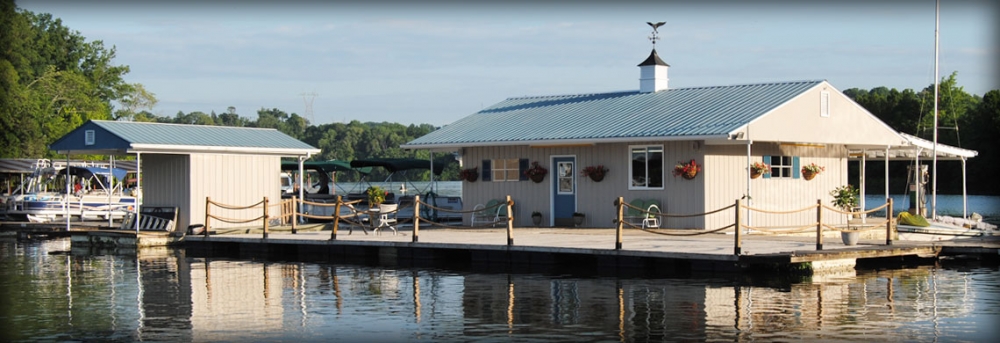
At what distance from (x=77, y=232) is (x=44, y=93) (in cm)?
4654

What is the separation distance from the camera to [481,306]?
17844 millimetres

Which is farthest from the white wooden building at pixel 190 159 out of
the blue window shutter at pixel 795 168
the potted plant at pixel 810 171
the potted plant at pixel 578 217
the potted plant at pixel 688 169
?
the potted plant at pixel 810 171

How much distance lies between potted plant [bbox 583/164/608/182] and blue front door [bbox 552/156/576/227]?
0.73 meters

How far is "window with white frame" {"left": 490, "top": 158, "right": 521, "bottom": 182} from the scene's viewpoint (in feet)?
98.5

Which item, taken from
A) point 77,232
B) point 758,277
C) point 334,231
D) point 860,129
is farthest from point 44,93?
point 758,277

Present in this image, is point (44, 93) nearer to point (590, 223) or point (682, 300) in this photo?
point (590, 223)

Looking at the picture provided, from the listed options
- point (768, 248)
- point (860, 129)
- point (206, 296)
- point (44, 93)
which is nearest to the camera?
point (206, 296)

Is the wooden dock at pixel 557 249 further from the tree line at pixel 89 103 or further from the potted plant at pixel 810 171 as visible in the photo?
the tree line at pixel 89 103

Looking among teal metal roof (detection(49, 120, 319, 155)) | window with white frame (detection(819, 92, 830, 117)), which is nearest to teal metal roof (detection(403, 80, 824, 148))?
window with white frame (detection(819, 92, 830, 117))

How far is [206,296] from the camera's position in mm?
19391

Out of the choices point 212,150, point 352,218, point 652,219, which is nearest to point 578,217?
point 652,219

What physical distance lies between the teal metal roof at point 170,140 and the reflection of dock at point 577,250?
101 inches

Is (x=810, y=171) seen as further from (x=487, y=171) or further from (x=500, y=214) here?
(x=487, y=171)

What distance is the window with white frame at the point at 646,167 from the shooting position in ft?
89.8
